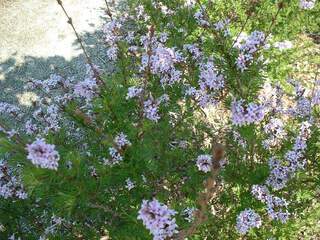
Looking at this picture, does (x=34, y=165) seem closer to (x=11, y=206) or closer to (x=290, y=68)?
(x=11, y=206)

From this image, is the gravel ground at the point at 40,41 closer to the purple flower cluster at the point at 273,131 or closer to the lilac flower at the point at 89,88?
the lilac flower at the point at 89,88

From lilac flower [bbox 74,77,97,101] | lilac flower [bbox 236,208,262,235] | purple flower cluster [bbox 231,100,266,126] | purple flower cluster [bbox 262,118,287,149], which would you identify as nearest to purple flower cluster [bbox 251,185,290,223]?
lilac flower [bbox 236,208,262,235]

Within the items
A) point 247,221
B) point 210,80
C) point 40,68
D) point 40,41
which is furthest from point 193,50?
point 40,41

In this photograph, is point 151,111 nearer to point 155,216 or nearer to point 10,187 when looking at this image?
point 155,216

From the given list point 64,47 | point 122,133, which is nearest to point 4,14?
point 64,47

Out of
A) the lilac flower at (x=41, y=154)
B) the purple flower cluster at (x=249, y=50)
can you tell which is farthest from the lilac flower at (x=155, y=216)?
the purple flower cluster at (x=249, y=50)

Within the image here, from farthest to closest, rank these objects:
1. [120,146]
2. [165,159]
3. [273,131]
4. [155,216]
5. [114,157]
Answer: [273,131], [165,159], [114,157], [120,146], [155,216]

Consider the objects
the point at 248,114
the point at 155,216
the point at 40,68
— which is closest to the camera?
the point at 155,216
